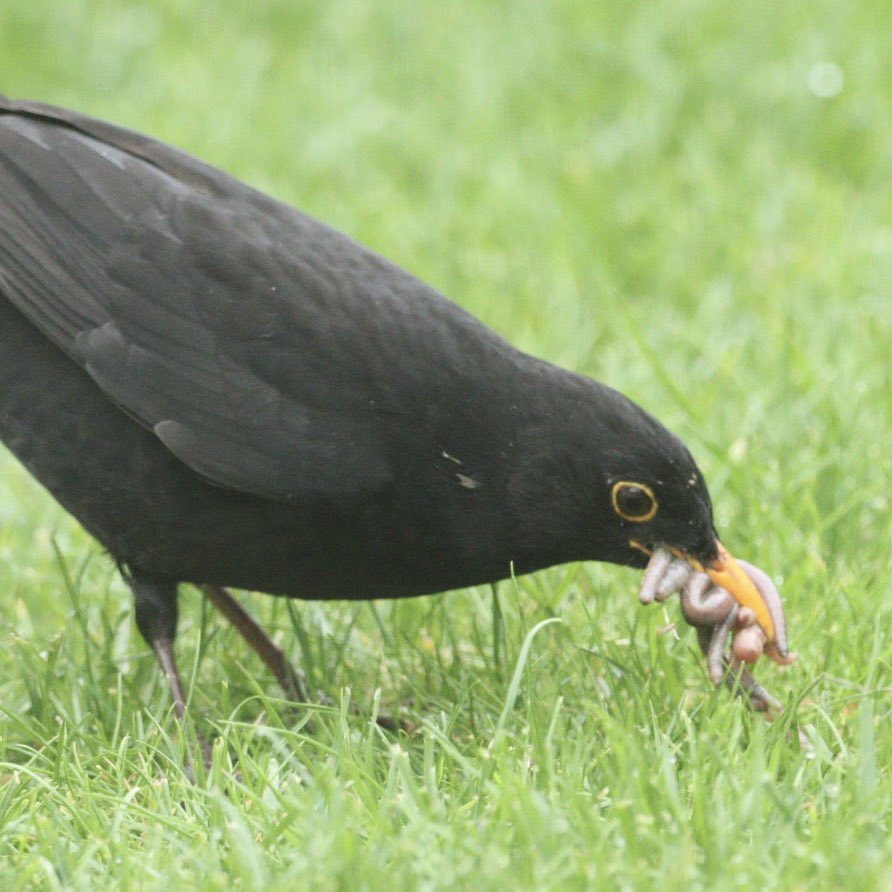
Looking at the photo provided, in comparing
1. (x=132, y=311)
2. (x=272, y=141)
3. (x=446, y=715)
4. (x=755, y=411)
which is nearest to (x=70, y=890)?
(x=446, y=715)

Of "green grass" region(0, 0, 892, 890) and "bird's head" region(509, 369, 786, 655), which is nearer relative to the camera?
"green grass" region(0, 0, 892, 890)

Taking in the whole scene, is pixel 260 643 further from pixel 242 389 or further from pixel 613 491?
pixel 613 491

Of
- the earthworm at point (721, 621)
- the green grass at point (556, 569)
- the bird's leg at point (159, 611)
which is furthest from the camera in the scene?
the bird's leg at point (159, 611)

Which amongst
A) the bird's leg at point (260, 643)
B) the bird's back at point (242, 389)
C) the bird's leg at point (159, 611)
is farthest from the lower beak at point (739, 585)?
the bird's leg at point (159, 611)

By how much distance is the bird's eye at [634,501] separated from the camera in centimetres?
379

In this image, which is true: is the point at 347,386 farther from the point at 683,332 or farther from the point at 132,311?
the point at 683,332

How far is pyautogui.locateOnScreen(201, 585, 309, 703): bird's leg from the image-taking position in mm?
4402

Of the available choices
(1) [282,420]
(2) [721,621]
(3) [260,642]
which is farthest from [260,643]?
(2) [721,621]

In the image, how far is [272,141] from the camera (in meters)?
8.09

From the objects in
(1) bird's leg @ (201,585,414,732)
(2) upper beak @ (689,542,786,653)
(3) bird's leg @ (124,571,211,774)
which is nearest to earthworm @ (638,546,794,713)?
(2) upper beak @ (689,542,786,653)

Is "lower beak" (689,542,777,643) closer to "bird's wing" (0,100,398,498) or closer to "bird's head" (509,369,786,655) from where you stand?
"bird's head" (509,369,786,655)

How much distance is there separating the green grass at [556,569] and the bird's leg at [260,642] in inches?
3.3

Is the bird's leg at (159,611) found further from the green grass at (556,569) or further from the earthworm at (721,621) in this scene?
the earthworm at (721,621)

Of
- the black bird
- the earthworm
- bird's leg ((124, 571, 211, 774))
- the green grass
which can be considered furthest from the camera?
bird's leg ((124, 571, 211, 774))
